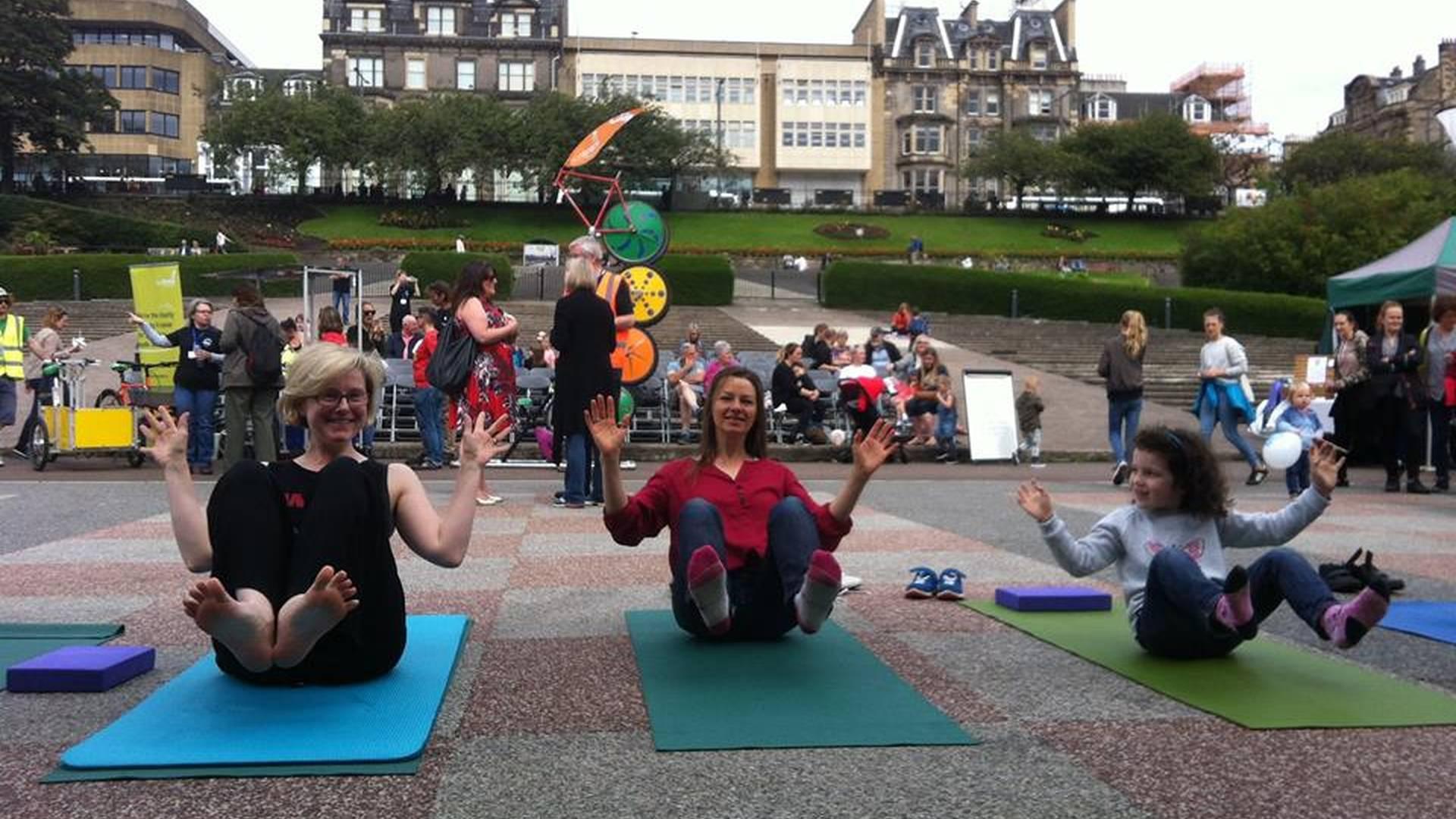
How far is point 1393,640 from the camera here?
549 cm

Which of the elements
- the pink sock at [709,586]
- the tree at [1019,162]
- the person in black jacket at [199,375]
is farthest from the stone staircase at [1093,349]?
the tree at [1019,162]

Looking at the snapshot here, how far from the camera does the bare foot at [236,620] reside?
11.3 feet

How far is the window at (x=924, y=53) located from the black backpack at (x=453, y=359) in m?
91.0

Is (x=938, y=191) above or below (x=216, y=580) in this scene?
above

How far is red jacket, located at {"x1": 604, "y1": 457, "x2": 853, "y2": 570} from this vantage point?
493 centimetres

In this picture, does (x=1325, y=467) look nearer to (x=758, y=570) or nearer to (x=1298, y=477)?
(x=758, y=570)

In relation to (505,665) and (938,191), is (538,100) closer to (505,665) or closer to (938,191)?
(938,191)

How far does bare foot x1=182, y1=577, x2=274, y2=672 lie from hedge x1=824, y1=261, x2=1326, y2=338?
41824 millimetres

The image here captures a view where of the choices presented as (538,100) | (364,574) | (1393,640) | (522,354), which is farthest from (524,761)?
(538,100)

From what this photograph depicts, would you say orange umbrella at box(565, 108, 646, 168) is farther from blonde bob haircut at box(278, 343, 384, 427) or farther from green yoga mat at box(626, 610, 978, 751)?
blonde bob haircut at box(278, 343, 384, 427)

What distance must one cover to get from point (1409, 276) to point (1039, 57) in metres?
86.6

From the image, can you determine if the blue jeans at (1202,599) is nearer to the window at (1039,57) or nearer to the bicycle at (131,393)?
the bicycle at (131,393)

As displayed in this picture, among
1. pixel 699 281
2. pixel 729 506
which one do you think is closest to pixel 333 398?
pixel 729 506

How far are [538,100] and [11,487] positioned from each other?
65142mm
